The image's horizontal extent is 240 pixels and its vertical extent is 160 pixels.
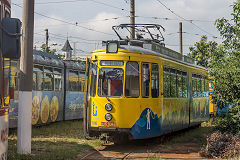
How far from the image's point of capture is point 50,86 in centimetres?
1911

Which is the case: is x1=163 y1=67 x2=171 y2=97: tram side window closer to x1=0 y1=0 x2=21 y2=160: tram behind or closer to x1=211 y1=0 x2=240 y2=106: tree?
x1=211 y1=0 x2=240 y2=106: tree

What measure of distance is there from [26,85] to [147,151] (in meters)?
3.58

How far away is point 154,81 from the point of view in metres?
13.6

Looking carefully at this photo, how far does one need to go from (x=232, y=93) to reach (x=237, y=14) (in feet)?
7.64

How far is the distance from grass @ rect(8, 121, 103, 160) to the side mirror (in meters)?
4.69

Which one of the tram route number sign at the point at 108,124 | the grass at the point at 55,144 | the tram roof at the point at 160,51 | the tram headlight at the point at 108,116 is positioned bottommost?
the grass at the point at 55,144

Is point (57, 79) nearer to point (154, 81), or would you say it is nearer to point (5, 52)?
point (154, 81)

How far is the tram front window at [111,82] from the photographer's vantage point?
12773mm

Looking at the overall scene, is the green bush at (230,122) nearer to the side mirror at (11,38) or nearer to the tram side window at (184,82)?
the tram side window at (184,82)

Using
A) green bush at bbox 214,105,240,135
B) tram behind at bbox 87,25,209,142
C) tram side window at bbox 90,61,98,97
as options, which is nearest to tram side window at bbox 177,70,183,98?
tram behind at bbox 87,25,209,142

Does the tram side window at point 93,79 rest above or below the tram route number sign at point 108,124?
above

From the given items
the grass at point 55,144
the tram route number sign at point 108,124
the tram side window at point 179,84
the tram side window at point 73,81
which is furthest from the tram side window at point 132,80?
the tram side window at point 73,81

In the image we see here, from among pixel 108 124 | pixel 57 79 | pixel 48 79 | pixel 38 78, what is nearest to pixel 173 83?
pixel 108 124

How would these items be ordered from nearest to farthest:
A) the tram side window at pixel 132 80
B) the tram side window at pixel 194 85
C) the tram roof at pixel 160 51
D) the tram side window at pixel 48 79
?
the tram side window at pixel 132 80 → the tram roof at pixel 160 51 → the tram side window at pixel 48 79 → the tram side window at pixel 194 85
